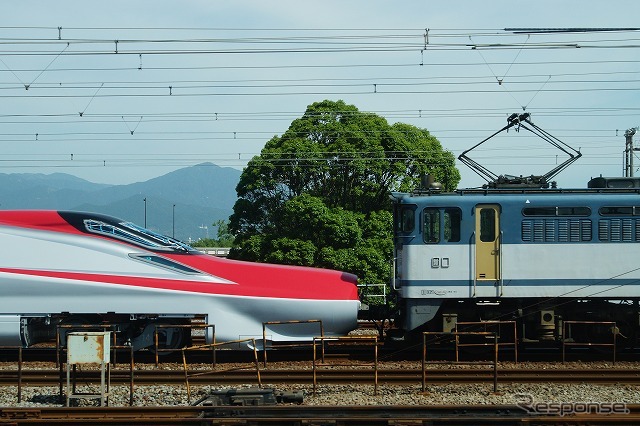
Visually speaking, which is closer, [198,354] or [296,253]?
[198,354]

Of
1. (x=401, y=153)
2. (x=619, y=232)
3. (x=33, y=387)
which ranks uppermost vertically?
(x=401, y=153)

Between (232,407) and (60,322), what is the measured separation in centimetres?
662

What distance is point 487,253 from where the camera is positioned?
16266 millimetres

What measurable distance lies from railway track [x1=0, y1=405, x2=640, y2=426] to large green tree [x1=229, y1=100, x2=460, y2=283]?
17.4 meters

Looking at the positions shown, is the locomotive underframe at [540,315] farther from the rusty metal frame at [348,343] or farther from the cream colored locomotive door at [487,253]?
the rusty metal frame at [348,343]

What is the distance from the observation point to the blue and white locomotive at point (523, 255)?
16.2 m

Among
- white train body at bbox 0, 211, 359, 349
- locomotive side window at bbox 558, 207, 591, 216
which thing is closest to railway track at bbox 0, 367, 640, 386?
white train body at bbox 0, 211, 359, 349

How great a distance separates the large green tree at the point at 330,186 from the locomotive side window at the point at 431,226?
11.4 metres

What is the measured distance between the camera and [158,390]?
1252 cm

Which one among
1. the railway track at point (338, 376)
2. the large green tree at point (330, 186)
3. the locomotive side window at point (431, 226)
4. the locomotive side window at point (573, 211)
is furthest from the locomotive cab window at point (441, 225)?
the large green tree at point (330, 186)

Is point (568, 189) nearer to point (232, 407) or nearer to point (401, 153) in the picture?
point (232, 407)

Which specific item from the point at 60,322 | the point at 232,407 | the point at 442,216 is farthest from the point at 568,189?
the point at 60,322

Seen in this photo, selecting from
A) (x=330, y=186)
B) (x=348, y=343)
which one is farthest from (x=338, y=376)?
(x=330, y=186)

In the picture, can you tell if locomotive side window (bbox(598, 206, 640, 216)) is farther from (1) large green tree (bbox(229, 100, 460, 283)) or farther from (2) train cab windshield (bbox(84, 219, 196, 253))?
(1) large green tree (bbox(229, 100, 460, 283))
